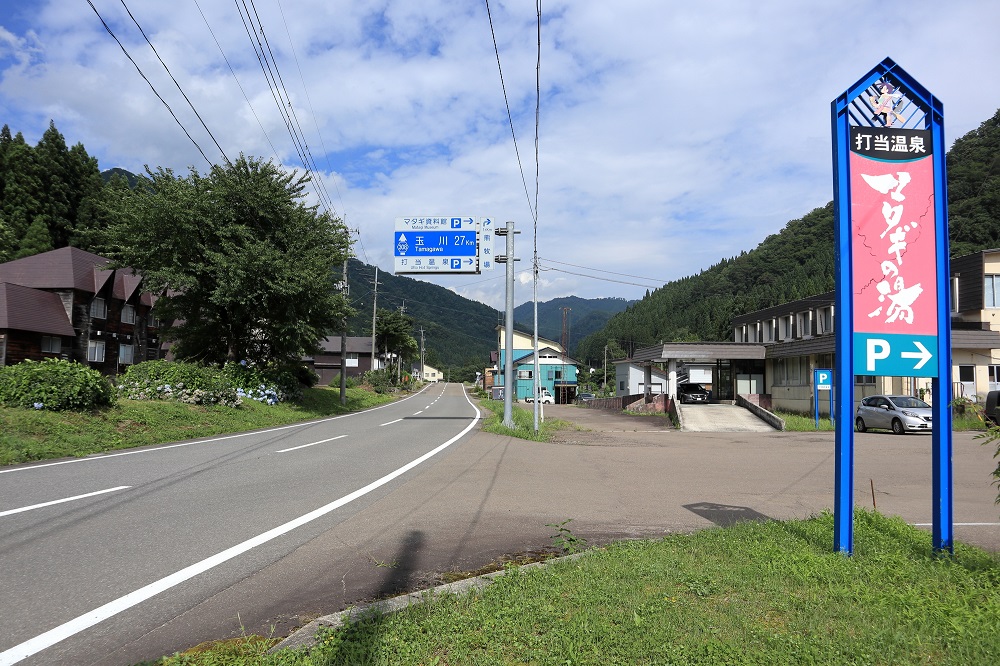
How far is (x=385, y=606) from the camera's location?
409 centimetres

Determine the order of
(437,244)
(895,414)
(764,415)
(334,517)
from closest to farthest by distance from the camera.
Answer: (334,517) → (895,414) → (437,244) → (764,415)

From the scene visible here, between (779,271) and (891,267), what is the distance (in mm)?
84286

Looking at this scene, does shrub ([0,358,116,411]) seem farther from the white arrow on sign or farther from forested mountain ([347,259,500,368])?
forested mountain ([347,259,500,368])

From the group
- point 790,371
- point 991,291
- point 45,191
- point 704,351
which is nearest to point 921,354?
point 704,351

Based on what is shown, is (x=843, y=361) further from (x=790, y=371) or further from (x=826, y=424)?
(x=790, y=371)

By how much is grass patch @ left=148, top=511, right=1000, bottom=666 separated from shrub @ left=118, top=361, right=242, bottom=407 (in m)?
19.7

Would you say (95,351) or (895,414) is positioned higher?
(95,351)

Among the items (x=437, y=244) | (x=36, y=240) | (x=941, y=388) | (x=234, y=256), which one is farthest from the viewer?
(x=36, y=240)

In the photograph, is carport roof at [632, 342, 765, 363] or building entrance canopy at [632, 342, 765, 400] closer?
carport roof at [632, 342, 765, 363]

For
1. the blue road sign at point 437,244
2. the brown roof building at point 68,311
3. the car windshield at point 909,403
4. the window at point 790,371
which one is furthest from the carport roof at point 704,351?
the brown roof building at point 68,311

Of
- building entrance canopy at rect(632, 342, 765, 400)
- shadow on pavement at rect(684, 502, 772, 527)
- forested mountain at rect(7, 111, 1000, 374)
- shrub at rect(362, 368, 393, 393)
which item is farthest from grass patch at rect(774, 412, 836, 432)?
shrub at rect(362, 368, 393, 393)

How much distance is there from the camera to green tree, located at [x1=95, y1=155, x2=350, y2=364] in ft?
79.2

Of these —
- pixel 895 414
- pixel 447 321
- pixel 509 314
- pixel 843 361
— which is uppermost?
pixel 447 321

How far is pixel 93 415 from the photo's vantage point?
15211 millimetres
